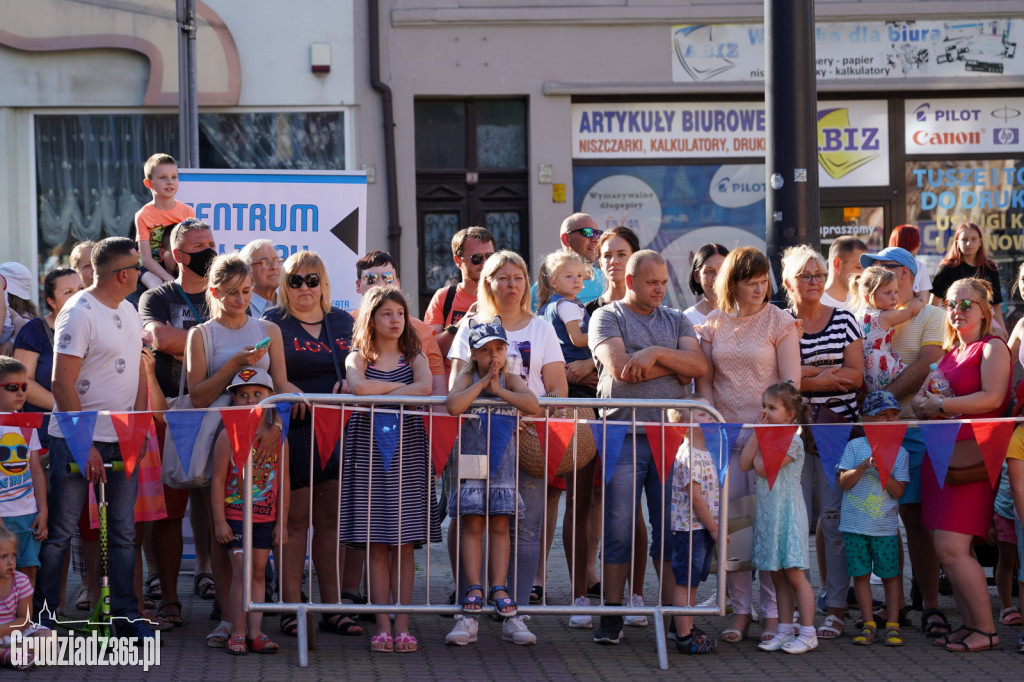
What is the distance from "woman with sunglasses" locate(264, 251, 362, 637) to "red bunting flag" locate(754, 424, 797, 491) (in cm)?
213

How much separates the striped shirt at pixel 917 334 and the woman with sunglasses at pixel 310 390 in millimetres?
3126

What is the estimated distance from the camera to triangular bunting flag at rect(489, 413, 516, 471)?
6.57 metres

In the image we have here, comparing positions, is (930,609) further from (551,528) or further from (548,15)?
(548,15)

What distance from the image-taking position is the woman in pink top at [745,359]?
6.86 m

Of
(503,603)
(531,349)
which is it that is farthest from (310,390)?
(503,603)

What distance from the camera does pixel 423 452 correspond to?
6656 millimetres

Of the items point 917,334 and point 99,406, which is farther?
point 917,334

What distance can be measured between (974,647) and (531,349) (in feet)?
8.79

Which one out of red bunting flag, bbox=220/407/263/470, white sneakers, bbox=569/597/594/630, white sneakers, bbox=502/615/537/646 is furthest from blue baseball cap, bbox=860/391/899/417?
red bunting flag, bbox=220/407/263/470

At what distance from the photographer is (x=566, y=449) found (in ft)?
22.1

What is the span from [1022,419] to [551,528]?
105 inches

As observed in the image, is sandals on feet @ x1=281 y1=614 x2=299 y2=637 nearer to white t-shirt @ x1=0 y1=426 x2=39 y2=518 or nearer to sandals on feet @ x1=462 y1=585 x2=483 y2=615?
sandals on feet @ x1=462 y1=585 x2=483 y2=615

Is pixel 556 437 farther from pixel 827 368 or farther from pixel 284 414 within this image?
pixel 827 368

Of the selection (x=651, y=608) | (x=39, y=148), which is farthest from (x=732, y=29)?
(x=651, y=608)
